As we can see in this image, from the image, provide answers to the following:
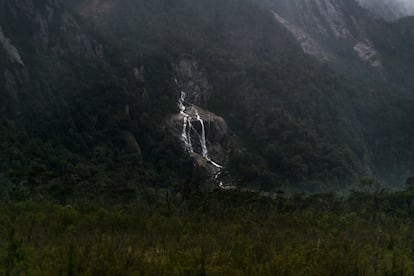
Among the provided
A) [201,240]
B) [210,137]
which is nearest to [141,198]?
[201,240]

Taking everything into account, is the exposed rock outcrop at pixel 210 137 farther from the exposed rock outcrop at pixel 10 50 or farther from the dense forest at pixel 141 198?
the exposed rock outcrop at pixel 10 50

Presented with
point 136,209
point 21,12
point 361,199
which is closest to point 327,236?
point 136,209

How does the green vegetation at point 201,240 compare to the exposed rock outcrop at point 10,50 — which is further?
the exposed rock outcrop at point 10,50

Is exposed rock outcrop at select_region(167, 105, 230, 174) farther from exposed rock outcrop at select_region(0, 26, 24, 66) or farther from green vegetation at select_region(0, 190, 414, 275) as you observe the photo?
green vegetation at select_region(0, 190, 414, 275)

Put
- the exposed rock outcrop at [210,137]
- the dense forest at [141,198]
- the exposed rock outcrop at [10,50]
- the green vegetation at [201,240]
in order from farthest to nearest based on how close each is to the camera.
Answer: the exposed rock outcrop at [210,137] → the exposed rock outcrop at [10,50] → the dense forest at [141,198] → the green vegetation at [201,240]

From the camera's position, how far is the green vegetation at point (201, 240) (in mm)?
69938

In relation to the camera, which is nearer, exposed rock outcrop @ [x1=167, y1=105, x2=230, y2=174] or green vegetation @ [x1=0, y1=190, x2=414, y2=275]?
green vegetation @ [x1=0, y1=190, x2=414, y2=275]

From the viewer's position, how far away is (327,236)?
98.1 meters

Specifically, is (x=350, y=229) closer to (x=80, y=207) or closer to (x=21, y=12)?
(x=80, y=207)

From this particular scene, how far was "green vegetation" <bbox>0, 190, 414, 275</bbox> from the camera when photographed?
229 feet

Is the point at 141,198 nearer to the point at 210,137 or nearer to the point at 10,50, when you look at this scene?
the point at 210,137

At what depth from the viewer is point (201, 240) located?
279 ft

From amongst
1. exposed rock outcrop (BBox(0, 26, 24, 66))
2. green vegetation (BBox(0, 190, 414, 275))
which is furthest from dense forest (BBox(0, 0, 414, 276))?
exposed rock outcrop (BBox(0, 26, 24, 66))

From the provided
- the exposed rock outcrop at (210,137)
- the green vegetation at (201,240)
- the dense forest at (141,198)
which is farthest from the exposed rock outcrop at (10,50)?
the green vegetation at (201,240)
